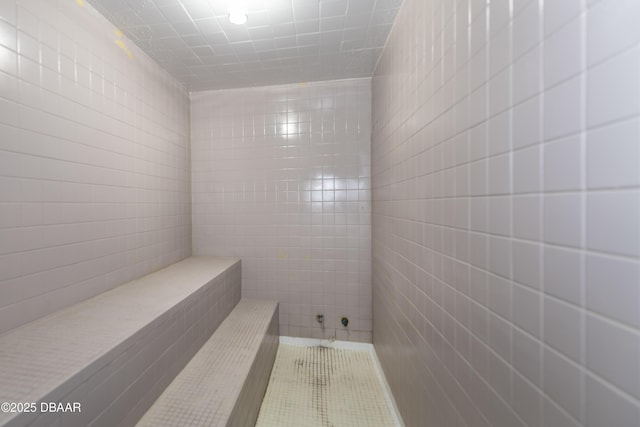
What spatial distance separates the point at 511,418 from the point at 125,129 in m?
2.41

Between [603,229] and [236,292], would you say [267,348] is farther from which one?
[603,229]

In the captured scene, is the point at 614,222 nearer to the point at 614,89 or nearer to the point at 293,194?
the point at 614,89

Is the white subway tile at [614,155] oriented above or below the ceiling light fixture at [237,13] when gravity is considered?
below

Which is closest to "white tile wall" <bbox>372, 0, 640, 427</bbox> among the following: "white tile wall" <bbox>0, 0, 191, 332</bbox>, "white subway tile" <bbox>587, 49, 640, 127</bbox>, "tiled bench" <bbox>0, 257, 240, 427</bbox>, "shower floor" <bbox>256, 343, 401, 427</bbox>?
"white subway tile" <bbox>587, 49, 640, 127</bbox>

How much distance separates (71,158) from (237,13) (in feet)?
4.05

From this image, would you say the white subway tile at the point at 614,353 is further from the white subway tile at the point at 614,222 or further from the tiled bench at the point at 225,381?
the tiled bench at the point at 225,381

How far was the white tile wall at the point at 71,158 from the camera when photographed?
1035 mm

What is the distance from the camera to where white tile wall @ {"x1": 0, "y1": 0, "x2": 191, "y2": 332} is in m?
1.03

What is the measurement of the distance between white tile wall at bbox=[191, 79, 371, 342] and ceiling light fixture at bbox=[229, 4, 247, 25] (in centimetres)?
93

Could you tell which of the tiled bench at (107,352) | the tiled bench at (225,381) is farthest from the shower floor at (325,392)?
the tiled bench at (107,352)

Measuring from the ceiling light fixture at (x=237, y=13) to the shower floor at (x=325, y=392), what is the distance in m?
2.47

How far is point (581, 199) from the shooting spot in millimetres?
474

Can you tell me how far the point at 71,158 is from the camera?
50.2 inches

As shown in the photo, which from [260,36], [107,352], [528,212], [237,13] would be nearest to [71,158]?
[107,352]
